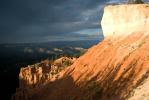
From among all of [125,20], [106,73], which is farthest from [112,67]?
[125,20]

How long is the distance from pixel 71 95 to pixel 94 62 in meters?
7.49

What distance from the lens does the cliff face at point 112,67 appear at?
40469mm

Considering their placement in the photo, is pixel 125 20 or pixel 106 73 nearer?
pixel 106 73

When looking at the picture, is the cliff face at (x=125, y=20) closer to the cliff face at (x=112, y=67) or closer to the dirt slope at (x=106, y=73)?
the cliff face at (x=112, y=67)

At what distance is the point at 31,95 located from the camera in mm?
62031

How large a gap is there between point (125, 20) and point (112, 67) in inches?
418

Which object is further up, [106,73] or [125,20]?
[125,20]

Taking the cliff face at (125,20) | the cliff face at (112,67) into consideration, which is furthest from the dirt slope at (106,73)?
the cliff face at (125,20)

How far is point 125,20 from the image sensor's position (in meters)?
54.5

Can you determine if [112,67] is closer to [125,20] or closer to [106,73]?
[106,73]

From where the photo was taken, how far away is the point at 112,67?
46.5 m

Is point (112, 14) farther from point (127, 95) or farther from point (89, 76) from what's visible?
point (127, 95)

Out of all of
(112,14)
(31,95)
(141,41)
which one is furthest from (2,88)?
(141,41)

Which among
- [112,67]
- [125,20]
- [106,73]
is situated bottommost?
[106,73]
